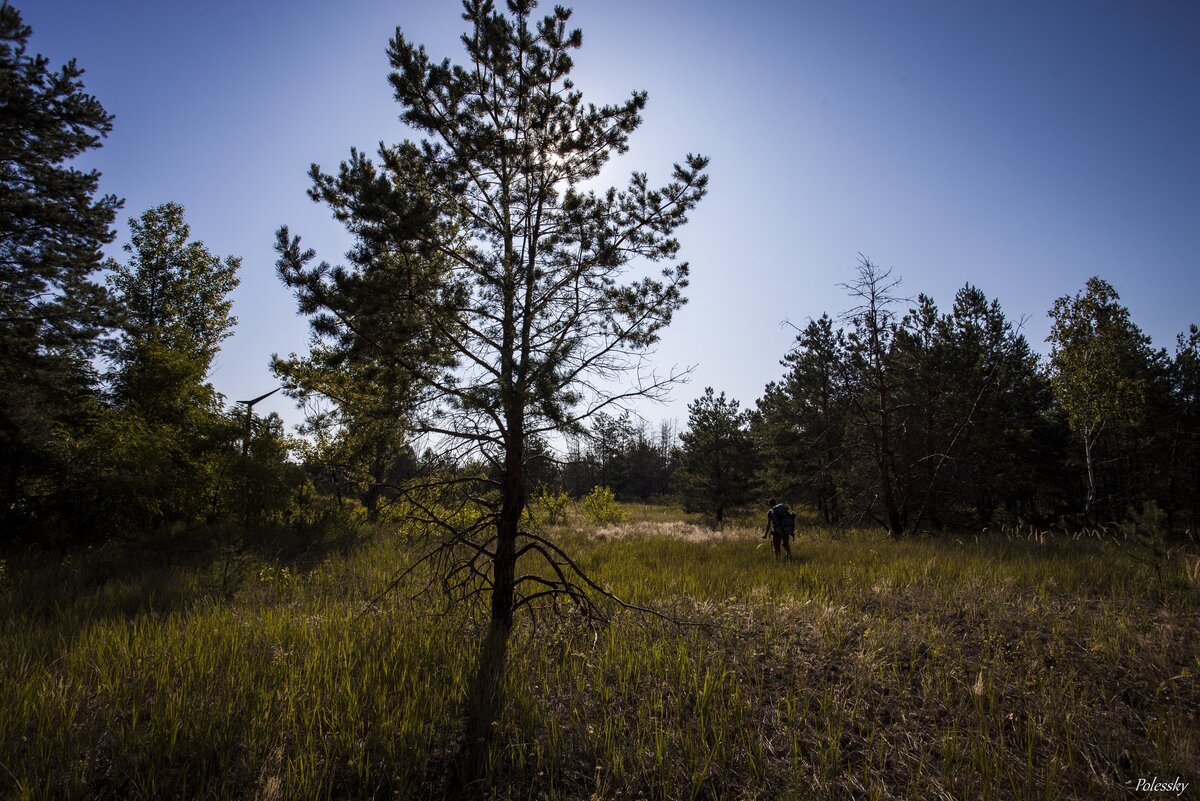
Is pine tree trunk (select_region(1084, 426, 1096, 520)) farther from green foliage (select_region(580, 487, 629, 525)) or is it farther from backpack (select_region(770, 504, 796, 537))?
green foliage (select_region(580, 487, 629, 525))

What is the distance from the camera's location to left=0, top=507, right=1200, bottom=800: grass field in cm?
281

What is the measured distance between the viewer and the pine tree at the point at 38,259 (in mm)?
11078

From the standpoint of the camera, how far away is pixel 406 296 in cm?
443

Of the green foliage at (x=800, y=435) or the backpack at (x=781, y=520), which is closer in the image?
the backpack at (x=781, y=520)

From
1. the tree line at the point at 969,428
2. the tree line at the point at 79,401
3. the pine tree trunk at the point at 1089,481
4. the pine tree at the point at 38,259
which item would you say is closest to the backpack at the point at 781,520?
the tree line at the point at 969,428

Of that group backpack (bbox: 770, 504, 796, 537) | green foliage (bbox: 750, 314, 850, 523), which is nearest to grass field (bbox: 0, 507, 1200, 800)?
backpack (bbox: 770, 504, 796, 537)

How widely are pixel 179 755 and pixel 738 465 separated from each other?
28.9 m

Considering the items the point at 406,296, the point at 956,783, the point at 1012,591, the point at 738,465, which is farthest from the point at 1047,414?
the point at 406,296

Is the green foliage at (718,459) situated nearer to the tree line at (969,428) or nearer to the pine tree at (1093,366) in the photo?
the tree line at (969,428)

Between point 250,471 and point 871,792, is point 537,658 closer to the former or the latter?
point 871,792

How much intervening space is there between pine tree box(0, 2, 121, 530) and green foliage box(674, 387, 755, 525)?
27178 mm

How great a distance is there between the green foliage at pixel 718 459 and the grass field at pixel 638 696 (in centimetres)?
2235

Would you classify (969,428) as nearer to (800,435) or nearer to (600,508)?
(800,435)

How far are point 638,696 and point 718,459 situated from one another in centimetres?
2629
